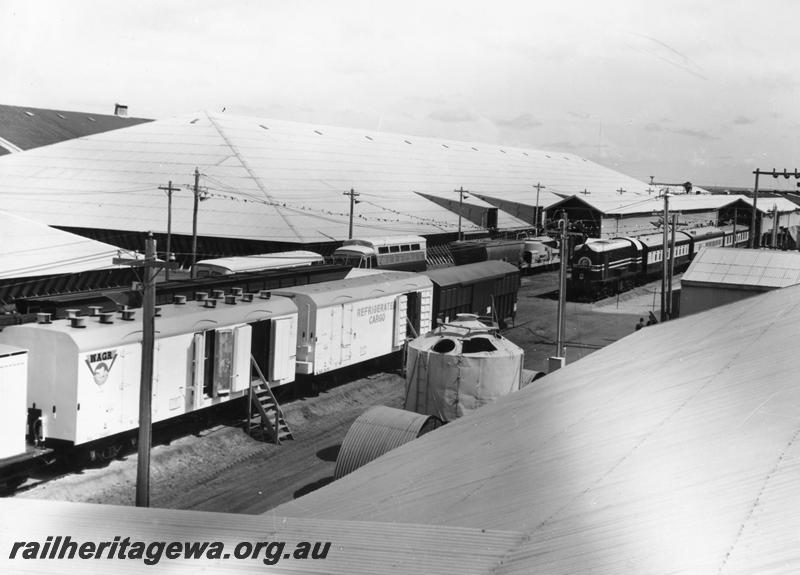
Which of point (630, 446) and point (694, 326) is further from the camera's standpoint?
point (694, 326)

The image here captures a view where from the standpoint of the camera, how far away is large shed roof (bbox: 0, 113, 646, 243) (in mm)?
59125

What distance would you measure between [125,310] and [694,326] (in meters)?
13.5

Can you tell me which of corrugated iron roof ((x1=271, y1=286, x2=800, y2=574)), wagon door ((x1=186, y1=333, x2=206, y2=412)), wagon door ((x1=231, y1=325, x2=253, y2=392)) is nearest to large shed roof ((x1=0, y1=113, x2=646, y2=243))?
wagon door ((x1=231, y1=325, x2=253, y2=392))

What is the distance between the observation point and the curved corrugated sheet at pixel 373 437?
1727 cm

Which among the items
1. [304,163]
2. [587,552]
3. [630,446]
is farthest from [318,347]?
[304,163]

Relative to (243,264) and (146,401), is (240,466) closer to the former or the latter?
(146,401)

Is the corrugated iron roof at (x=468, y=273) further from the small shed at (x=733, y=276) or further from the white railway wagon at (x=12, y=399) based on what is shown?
the white railway wagon at (x=12, y=399)

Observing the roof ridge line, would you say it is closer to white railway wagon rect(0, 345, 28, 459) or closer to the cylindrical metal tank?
the cylindrical metal tank

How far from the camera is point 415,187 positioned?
273 feet

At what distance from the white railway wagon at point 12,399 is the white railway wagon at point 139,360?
28 cm

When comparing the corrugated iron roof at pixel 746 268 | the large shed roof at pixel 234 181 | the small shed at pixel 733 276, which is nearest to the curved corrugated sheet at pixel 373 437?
the small shed at pixel 733 276

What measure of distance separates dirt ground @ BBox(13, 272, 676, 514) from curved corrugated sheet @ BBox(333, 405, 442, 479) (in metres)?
1.75

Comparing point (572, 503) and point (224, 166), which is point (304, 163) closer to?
point (224, 166)

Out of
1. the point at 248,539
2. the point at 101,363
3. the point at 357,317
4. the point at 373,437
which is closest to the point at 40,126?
the point at 357,317
